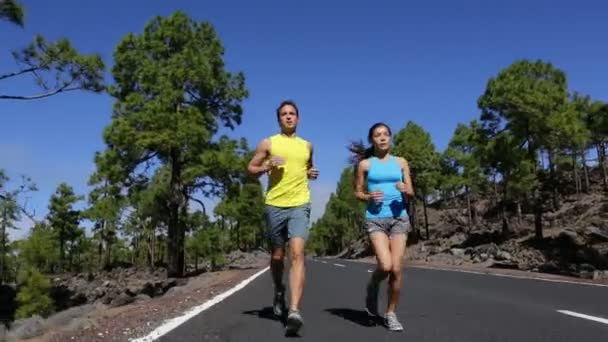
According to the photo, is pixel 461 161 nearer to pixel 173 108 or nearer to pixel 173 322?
pixel 173 108

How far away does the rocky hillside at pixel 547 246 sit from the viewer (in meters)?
22.4

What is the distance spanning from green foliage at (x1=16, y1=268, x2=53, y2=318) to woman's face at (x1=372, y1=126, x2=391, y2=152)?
24.6m

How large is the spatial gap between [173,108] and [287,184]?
1913 centimetres

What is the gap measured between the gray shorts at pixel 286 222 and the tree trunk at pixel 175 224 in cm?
1853

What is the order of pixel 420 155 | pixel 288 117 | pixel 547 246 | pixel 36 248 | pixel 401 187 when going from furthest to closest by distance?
pixel 36 248
pixel 420 155
pixel 547 246
pixel 288 117
pixel 401 187

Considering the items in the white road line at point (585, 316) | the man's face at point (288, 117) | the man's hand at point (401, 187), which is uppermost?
the man's face at point (288, 117)

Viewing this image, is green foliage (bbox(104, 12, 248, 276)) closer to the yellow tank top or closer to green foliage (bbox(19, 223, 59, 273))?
the yellow tank top

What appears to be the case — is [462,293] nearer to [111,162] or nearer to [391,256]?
[391,256]

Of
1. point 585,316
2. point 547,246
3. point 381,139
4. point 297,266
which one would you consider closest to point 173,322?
point 297,266

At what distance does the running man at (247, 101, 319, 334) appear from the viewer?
5.73 m

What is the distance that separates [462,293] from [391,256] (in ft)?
16.5

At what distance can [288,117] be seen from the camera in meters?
5.97

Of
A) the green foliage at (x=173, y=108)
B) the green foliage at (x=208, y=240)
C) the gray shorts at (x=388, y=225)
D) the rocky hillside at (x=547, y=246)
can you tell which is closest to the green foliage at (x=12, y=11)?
the green foliage at (x=173, y=108)

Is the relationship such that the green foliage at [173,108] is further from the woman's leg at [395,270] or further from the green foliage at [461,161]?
the green foliage at [461,161]
